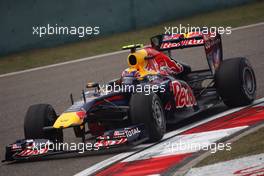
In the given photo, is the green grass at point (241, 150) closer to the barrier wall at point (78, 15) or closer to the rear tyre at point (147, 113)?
the rear tyre at point (147, 113)

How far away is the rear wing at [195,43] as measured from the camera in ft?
40.9

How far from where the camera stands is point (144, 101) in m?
10.1

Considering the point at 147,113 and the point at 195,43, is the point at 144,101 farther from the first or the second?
the point at 195,43

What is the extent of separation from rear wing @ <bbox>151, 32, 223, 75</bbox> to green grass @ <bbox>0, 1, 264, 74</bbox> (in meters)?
8.46

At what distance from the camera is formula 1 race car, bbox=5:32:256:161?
10094 millimetres

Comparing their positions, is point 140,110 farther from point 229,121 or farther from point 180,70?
point 180,70

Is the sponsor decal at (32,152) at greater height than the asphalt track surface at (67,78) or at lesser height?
lesser

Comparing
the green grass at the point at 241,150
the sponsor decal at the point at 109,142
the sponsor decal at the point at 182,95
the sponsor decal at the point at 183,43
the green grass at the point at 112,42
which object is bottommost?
the green grass at the point at 241,150

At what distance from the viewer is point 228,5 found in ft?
79.9

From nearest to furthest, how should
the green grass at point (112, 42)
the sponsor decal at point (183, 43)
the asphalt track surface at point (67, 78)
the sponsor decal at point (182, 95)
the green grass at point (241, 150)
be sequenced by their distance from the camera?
the green grass at point (241, 150) → the sponsor decal at point (182, 95) → the sponsor decal at point (183, 43) → the asphalt track surface at point (67, 78) → the green grass at point (112, 42)

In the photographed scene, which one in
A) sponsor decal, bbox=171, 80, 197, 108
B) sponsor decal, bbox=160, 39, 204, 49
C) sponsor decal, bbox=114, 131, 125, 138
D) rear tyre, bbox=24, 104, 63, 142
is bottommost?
sponsor decal, bbox=114, 131, 125, 138

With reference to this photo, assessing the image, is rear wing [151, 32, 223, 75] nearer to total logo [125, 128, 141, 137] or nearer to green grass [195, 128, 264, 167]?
total logo [125, 128, 141, 137]

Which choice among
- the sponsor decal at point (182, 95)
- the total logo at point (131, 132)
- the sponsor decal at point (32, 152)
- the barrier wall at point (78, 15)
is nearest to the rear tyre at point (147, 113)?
the total logo at point (131, 132)

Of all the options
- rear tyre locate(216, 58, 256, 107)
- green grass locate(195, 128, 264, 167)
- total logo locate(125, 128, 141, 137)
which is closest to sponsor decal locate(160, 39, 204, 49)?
rear tyre locate(216, 58, 256, 107)
